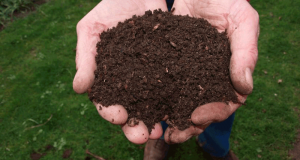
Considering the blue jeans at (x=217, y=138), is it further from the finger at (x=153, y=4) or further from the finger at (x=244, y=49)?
the finger at (x=153, y=4)

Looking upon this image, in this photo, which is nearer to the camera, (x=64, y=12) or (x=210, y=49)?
(x=210, y=49)

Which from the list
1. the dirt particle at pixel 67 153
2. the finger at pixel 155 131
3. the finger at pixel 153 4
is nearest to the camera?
the finger at pixel 155 131

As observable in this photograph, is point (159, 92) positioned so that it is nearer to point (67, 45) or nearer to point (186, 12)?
point (186, 12)

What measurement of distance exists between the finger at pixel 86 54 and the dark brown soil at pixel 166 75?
0.24 feet

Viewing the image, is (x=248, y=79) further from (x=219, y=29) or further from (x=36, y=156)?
(x=36, y=156)

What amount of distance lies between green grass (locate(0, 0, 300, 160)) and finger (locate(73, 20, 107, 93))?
5.29 feet

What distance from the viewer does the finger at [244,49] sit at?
1.74 m

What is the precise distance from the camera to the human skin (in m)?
1.77

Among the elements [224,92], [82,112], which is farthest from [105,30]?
[82,112]

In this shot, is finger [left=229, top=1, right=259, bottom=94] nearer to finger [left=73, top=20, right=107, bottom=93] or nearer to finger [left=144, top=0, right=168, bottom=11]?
finger [left=144, top=0, right=168, bottom=11]

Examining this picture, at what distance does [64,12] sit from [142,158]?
4.39 m

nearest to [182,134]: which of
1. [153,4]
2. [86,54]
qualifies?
[86,54]

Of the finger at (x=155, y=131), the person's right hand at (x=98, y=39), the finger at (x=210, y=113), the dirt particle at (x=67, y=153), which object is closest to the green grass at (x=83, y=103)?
the dirt particle at (x=67, y=153)

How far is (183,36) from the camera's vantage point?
6.97 ft
